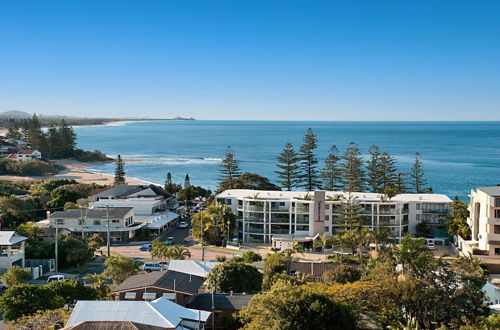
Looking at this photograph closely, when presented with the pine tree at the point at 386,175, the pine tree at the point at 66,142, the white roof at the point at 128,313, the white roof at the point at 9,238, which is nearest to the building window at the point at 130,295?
the white roof at the point at 128,313

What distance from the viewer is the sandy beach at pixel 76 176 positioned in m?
73.9

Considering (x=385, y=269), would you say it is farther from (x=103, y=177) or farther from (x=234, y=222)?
(x=103, y=177)

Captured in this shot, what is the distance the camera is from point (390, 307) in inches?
670

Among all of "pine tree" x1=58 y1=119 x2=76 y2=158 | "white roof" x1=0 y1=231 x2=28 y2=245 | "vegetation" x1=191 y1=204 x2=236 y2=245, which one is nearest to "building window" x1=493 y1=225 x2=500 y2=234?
"vegetation" x1=191 y1=204 x2=236 y2=245

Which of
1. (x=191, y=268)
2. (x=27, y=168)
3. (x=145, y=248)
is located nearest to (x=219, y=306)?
(x=191, y=268)

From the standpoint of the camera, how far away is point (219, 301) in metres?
19.6

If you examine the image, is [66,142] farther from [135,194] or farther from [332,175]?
[332,175]

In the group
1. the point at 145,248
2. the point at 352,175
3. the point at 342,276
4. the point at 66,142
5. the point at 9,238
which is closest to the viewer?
the point at 342,276

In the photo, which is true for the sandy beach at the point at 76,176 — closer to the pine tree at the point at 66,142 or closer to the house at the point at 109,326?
the pine tree at the point at 66,142

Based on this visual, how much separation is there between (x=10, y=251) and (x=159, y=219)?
53.0 ft

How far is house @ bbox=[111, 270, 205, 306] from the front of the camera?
66.3ft

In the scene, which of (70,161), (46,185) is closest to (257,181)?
(46,185)

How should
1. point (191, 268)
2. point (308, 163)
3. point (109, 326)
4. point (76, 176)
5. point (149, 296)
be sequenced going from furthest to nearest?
point (76, 176) < point (308, 163) < point (191, 268) < point (149, 296) < point (109, 326)

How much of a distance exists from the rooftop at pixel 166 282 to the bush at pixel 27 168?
6309cm
